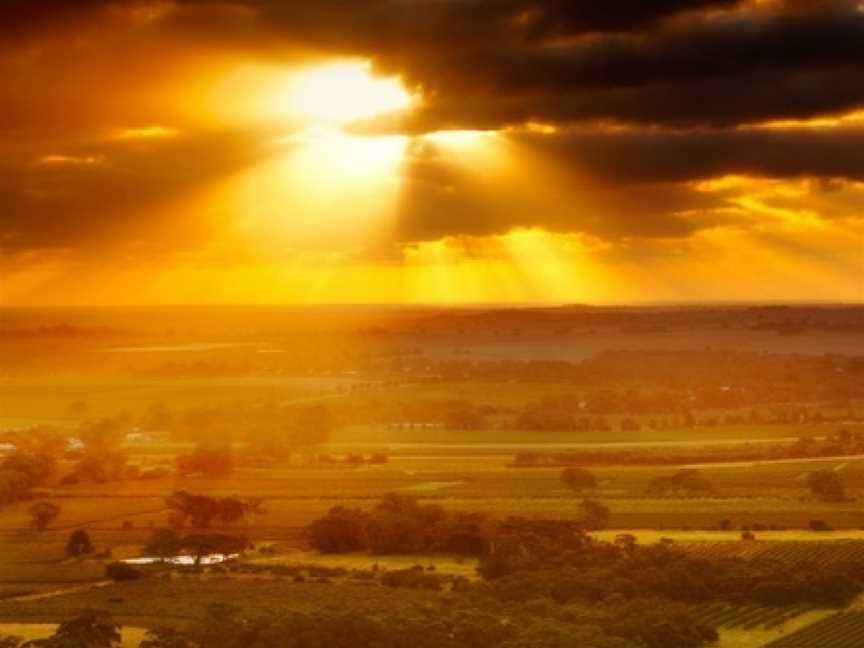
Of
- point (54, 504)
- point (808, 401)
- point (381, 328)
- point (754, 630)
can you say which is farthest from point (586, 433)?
point (381, 328)

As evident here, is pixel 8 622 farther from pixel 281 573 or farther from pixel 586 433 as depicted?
pixel 586 433

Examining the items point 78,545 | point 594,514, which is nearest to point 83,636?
point 78,545

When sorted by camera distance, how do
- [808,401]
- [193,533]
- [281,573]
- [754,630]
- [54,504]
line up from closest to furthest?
[754,630]
[281,573]
[193,533]
[54,504]
[808,401]

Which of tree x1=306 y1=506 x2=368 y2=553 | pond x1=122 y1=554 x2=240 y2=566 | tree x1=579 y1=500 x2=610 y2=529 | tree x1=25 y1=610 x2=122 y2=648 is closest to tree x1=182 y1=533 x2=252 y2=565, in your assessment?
pond x1=122 y1=554 x2=240 y2=566

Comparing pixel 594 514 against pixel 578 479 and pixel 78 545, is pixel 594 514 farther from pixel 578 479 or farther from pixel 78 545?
pixel 78 545

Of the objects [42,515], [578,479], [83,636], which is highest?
[42,515]

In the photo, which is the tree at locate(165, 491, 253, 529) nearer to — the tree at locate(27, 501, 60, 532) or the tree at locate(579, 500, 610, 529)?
the tree at locate(27, 501, 60, 532)

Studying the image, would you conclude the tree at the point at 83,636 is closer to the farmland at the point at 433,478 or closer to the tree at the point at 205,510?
the farmland at the point at 433,478
